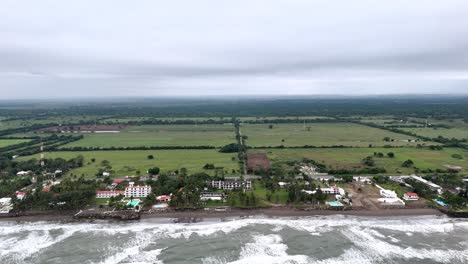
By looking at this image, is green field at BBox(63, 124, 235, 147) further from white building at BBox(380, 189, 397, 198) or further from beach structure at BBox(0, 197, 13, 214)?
white building at BBox(380, 189, 397, 198)

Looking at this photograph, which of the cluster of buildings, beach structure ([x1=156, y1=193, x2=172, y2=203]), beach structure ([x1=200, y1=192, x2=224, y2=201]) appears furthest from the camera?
the cluster of buildings

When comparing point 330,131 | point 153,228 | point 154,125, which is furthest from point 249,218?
point 154,125

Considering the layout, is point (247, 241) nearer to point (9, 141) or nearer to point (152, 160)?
point (152, 160)

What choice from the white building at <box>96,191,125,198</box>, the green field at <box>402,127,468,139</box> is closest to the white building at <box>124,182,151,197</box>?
the white building at <box>96,191,125,198</box>

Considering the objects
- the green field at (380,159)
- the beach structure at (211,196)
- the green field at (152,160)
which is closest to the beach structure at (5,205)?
the green field at (152,160)

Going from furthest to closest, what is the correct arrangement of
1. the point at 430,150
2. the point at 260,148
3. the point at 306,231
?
the point at 260,148 < the point at 430,150 < the point at 306,231

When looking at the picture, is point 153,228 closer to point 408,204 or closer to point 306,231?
Answer: point 306,231
